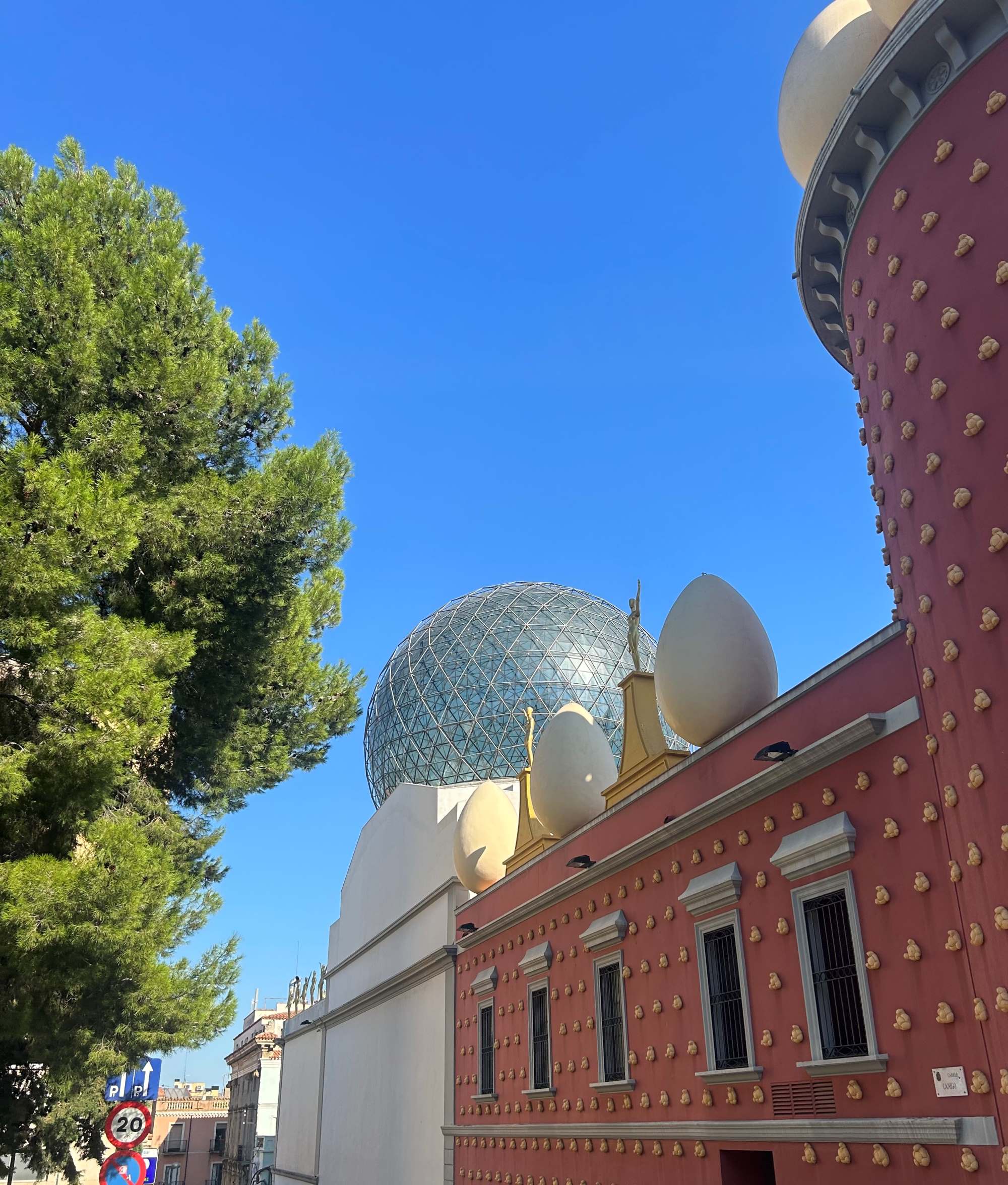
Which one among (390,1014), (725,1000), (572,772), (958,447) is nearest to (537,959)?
(572,772)

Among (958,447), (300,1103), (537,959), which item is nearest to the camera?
(958,447)

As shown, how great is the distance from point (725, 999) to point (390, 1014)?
13.8 metres

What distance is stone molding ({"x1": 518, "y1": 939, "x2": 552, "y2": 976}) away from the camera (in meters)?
13.9

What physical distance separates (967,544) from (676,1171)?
6878 mm

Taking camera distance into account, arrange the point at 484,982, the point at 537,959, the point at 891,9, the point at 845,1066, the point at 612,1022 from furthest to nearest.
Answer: the point at 484,982, the point at 537,959, the point at 612,1022, the point at 891,9, the point at 845,1066

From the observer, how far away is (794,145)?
9.71 meters

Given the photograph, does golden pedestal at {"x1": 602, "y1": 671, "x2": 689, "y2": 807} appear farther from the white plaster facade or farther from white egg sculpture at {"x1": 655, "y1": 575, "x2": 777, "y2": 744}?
the white plaster facade

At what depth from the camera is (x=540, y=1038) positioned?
549 inches

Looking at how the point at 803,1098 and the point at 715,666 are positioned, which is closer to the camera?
the point at 803,1098

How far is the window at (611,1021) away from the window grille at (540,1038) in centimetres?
174

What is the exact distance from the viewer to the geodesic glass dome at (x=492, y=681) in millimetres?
25562

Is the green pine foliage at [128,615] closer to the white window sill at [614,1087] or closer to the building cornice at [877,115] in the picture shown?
the white window sill at [614,1087]

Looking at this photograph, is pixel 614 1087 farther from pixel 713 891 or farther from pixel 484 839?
pixel 484 839

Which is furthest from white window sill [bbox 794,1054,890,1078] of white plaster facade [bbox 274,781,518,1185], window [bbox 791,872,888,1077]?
white plaster facade [bbox 274,781,518,1185]
